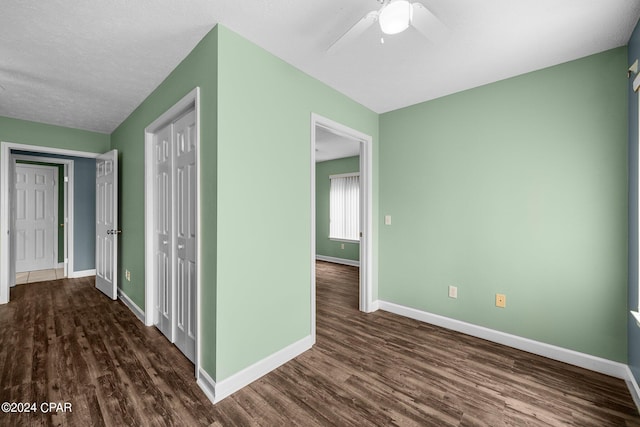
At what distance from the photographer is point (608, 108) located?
6.69 ft

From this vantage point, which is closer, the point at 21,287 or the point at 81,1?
the point at 81,1

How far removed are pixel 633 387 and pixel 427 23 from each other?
269 cm

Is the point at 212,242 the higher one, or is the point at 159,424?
the point at 212,242

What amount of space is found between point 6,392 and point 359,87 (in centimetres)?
362

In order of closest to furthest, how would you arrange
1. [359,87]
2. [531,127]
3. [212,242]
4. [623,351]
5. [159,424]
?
1. [159,424]
2. [212,242]
3. [623,351]
4. [531,127]
5. [359,87]

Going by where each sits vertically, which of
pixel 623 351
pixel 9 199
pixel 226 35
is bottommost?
pixel 623 351

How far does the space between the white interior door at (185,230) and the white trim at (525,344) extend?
7.46 feet

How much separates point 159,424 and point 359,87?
9.98 feet

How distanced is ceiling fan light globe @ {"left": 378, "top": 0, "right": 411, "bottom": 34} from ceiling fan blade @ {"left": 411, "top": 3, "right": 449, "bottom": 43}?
2.1 inches

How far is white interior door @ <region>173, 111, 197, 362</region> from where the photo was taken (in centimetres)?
212

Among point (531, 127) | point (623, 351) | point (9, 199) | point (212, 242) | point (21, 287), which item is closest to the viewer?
point (212, 242)

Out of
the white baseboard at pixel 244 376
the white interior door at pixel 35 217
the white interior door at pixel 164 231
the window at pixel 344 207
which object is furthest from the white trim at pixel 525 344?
A: the white interior door at pixel 35 217

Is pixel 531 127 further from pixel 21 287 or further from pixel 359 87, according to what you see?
pixel 21 287

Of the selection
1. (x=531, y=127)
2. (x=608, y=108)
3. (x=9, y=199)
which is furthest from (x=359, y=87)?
(x=9, y=199)
